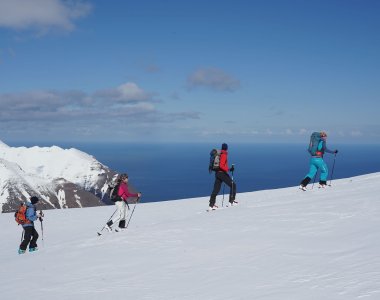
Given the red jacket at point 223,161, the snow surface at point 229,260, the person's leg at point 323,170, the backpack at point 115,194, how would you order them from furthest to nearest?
1. the person's leg at point 323,170
2. the red jacket at point 223,161
3. the backpack at point 115,194
4. the snow surface at point 229,260

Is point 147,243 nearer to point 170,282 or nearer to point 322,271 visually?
point 170,282

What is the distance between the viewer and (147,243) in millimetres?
10281

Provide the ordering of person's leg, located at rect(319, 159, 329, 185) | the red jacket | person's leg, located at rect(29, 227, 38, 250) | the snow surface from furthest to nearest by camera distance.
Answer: person's leg, located at rect(319, 159, 329, 185) < the red jacket < person's leg, located at rect(29, 227, 38, 250) < the snow surface

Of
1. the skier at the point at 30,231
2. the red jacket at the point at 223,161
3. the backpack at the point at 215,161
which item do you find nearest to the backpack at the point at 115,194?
the skier at the point at 30,231

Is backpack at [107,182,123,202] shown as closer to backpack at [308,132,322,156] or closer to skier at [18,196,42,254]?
skier at [18,196,42,254]

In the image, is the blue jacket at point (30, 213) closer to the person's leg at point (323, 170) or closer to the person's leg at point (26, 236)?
the person's leg at point (26, 236)

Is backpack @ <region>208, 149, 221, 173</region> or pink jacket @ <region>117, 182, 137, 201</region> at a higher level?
backpack @ <region>208, 149, 221, 173</region>

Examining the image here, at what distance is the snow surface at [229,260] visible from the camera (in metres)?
6.09

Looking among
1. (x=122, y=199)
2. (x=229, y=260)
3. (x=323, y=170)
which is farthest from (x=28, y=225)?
(x=323, y=170)

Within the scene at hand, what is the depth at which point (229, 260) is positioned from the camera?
7816 millimetres

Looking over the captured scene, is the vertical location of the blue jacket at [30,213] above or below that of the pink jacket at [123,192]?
below

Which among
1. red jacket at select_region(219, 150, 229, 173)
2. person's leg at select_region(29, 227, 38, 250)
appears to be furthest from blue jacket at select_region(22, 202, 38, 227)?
red jacket at select_region(219, 150, 229, 173)

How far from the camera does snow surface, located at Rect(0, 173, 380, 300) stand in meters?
6.09

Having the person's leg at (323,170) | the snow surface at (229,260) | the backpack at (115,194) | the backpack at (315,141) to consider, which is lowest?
the snow surface at (229,260)
